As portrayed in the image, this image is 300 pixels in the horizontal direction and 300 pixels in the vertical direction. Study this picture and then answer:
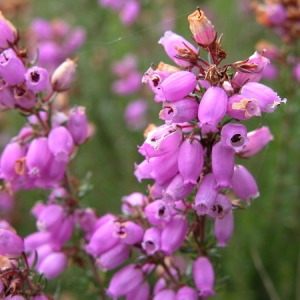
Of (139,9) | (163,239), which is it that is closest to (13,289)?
(163,239)

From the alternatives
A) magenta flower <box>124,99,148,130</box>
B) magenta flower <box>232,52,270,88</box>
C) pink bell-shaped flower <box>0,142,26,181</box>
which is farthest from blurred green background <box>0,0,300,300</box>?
pink bell-shaped flower <box>0,142,26,181</box>

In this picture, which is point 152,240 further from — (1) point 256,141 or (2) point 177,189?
(1) point 256,141

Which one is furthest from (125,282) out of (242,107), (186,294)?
(242,107)

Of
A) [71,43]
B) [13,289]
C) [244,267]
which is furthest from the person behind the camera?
[71,43]

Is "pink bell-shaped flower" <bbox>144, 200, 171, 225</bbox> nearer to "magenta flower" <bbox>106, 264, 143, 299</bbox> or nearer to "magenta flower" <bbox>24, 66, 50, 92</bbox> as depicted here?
"magenta flower" <bbox>106, 264, 143, 299</bbox>

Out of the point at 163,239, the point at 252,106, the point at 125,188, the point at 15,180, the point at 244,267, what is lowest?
the point at 244,267

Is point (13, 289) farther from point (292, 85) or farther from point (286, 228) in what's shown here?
point (286, 228)
